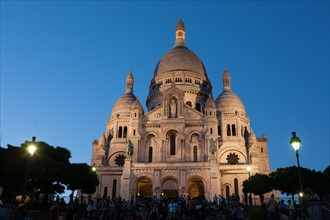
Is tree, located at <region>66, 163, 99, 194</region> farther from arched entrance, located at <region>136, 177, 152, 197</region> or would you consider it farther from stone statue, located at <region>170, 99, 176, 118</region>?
stone statue, located at <region>170, 99, 176, 118</region>

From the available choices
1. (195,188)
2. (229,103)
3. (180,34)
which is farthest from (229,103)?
(180,34)

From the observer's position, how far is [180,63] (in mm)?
71750

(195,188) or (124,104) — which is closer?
(195,188)

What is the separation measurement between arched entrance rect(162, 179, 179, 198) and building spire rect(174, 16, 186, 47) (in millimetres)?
41186

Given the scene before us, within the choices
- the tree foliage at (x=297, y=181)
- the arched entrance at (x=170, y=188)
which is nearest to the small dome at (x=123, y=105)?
the arched entrance at (x=170, y=188)

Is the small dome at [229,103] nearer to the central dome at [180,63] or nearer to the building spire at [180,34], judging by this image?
the central dome at [180,63]

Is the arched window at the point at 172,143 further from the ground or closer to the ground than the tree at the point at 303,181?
further from the ground

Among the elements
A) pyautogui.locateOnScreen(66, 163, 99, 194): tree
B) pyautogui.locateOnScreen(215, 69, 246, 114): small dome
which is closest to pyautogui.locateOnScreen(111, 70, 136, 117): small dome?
pyautogui.locateOnScreen(215, 69, 246, 114): small dome

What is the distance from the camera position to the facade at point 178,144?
48562mm

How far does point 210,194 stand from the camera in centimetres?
4656

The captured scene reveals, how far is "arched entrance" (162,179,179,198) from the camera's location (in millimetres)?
49000

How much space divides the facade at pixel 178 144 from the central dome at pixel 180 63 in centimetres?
21

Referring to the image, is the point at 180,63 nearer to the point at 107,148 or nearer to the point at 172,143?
the point at 107,148

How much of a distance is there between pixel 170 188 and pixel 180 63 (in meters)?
30.6
